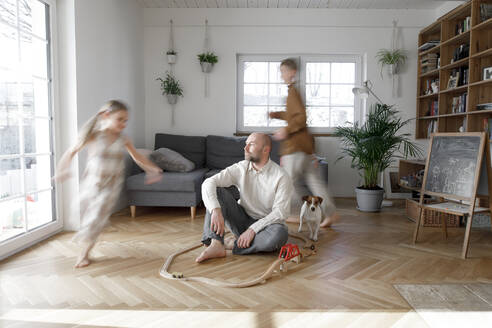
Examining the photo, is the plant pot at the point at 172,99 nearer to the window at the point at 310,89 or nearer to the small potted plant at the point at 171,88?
the small potted plant at the point at 171,88

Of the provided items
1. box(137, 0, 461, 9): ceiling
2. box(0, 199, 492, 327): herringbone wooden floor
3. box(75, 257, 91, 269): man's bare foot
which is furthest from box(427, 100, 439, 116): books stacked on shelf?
box(75, 257, 91, 269): man's bare foot

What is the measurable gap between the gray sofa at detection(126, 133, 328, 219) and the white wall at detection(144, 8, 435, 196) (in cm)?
42

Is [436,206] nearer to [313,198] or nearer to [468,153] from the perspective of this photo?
[468,153]

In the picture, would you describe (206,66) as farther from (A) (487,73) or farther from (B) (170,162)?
(A) (487,73)

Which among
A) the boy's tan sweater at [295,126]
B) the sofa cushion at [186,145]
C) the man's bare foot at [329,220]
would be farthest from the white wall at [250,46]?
the boy's tan sweater at [295,126]

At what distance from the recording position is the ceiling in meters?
4.78

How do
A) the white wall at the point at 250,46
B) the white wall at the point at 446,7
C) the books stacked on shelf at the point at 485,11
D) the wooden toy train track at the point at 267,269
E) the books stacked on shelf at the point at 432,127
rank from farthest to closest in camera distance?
the white wall at the point at 250,46 < the books stacked on shelf at the point at 432,127 < the white wall at the point at 446,7 < the books stacked on shelf at the point at 485,11 < the wooden toy train track at the point at 267,269

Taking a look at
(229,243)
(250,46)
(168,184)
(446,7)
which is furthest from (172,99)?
(446,7)

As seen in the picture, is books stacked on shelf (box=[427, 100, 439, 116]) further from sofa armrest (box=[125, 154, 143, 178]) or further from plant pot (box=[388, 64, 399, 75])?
sofa armrest (box=[125, 154, 143, 178])

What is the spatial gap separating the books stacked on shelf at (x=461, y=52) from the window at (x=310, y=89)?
130 centimetres

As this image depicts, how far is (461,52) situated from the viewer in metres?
4.05

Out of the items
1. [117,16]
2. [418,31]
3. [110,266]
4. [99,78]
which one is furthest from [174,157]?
[418,31]

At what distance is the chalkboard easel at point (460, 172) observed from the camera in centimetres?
265

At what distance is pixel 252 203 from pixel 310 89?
3115 mm
